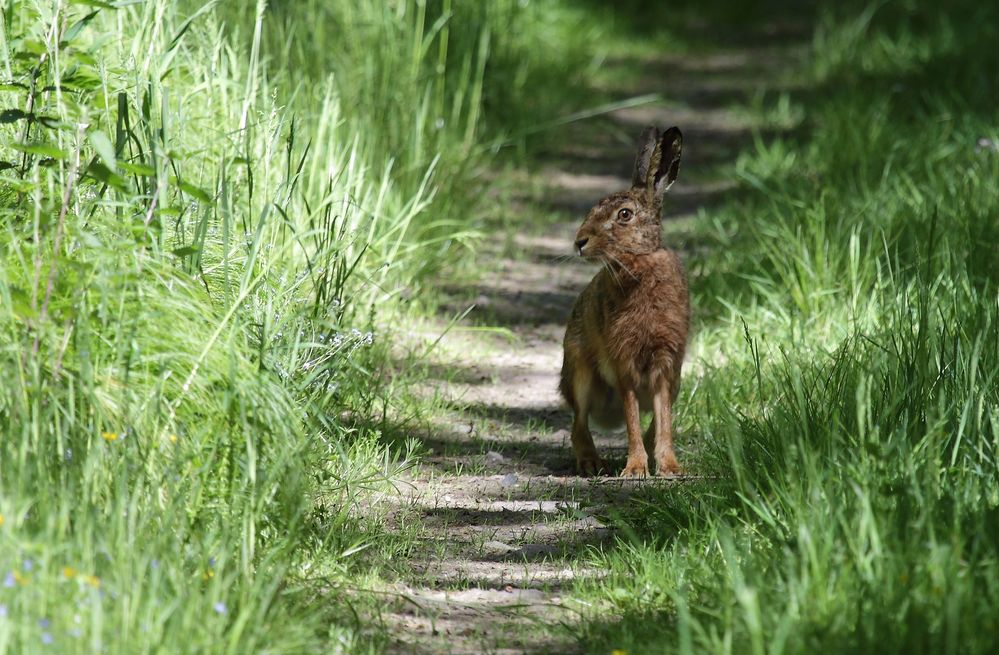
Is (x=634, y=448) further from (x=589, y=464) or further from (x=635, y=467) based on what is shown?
(x=589, y=464)

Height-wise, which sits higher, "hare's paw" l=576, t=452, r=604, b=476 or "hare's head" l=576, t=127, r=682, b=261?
"hare's head" l=576, t=127, r=682, b=261

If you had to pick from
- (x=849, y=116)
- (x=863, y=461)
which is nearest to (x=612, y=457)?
(x=863, y=461)

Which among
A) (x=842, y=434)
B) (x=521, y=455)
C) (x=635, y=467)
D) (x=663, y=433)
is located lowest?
(x=521, y=455)

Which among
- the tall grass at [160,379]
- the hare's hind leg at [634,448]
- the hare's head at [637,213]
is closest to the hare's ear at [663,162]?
the hare's head at [637,213]

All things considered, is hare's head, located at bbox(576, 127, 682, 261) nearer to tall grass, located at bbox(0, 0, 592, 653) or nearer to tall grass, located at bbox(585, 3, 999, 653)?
tall grass, located at bbox(585, 3, 999, 653)

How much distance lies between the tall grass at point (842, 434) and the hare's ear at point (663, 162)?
0.72 m

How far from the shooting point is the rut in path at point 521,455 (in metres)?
3.44

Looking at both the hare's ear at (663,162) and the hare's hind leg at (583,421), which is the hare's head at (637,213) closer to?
the hare's ear at (663,162)

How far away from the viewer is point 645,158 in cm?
496

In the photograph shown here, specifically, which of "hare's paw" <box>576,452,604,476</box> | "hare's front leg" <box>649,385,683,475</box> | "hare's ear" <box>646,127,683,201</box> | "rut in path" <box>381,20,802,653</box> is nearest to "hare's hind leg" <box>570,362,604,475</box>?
"hare's paw" <box>576,452,604,476</box>

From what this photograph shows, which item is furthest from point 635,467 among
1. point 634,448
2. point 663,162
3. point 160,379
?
point 160,379

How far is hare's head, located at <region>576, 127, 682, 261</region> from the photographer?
4680 millimetres

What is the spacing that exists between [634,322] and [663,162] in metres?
0.66

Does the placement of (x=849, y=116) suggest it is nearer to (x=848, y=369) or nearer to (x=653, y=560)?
(x=848, y=369)
